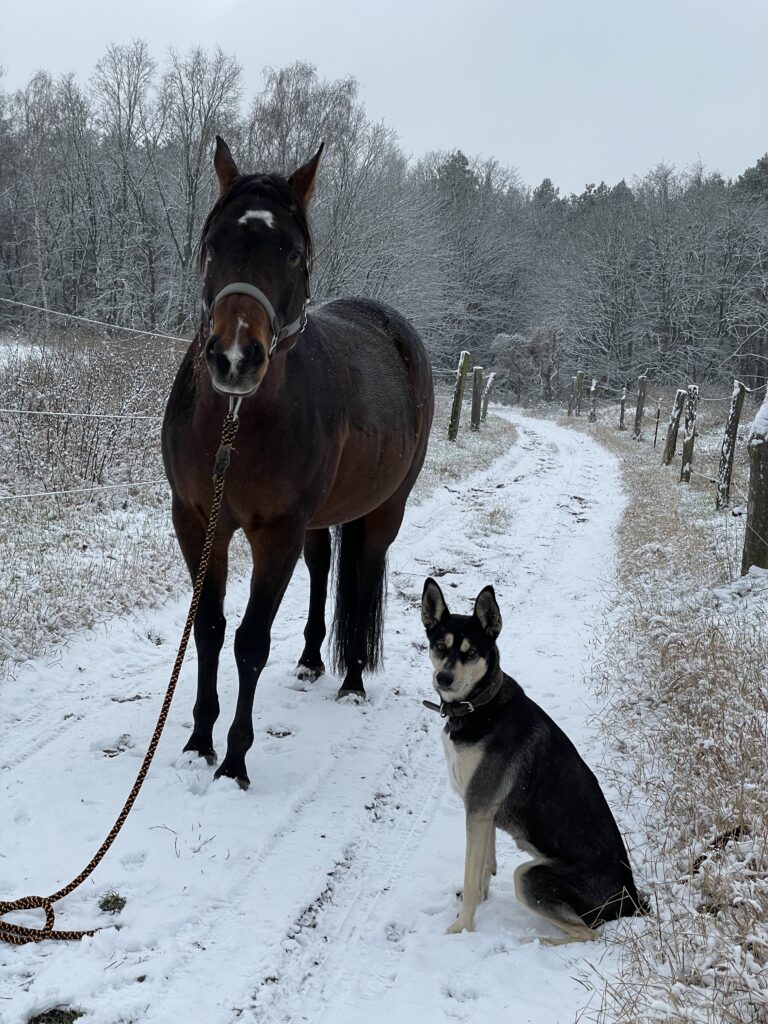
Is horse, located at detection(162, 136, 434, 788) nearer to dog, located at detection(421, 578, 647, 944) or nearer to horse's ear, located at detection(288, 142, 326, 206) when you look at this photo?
horse's ear, located at detection(288, 142, 326, 206)

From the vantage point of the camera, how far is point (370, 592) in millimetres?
5285

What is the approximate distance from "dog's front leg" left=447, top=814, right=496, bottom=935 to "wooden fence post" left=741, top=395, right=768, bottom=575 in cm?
483

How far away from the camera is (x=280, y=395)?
368 centimetres

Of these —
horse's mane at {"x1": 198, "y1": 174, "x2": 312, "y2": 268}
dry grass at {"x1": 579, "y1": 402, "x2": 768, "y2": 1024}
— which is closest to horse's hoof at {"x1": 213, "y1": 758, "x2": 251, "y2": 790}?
dry grass at {"x1": 579, "y1": 402, "x2": 768, "y2": 1024}

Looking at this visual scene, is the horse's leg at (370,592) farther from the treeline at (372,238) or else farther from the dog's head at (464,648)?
the treeline at (372,238)

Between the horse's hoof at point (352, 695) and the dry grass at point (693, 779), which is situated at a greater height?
the dry grass at point (693, 779)

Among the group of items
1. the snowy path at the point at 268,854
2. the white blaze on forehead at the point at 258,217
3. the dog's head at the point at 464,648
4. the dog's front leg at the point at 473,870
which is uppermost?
the white blaze on forehead at the point at 258,217

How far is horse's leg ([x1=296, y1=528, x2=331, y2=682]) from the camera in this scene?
17.4ft

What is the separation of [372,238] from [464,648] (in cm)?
2476

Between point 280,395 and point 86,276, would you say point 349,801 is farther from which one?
point 86,276

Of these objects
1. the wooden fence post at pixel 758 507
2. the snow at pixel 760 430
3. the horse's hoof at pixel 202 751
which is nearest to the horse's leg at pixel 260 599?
the horse's hoof at pixel 202 751

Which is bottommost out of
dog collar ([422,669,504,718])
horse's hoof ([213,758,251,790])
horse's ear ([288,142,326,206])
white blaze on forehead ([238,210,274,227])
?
horse's hoof ([213,758,251,790])

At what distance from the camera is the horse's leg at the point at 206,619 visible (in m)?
3.83

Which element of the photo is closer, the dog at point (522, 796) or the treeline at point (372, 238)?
the dog at point (522, 796)
